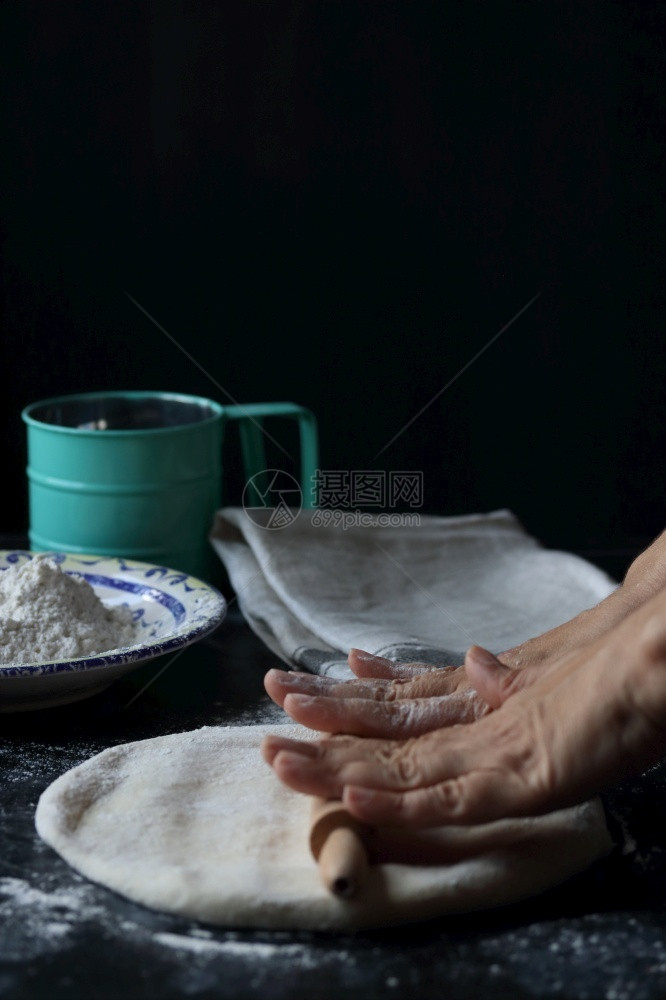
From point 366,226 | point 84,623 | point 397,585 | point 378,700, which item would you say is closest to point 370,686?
point 378,700

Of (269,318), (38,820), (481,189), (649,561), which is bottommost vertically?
(38,820)

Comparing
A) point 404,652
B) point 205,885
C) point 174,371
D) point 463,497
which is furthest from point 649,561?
point 174,371

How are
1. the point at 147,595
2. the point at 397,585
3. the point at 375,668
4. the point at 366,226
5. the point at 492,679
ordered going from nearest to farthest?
the point at 492,679 → the point at 375,668 → the point at 147,595 → the point at 397,585 → the point at 366,226

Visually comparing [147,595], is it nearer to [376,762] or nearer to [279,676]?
[279,676]

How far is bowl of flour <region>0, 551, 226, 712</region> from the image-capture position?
85 cm

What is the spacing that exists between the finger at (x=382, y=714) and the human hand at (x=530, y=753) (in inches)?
2.1

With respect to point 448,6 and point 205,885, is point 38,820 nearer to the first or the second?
point 205,885

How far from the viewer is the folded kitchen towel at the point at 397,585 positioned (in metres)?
1.06

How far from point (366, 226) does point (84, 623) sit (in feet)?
2.46

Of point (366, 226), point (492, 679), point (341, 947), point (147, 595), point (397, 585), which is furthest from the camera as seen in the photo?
point (366, 226)

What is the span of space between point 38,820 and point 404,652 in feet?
1.26

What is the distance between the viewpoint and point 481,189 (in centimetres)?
147

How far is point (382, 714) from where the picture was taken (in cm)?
76

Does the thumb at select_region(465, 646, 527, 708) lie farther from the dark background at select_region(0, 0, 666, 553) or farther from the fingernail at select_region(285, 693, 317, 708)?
the dark background at select_region(0, 0, 666, 553)
